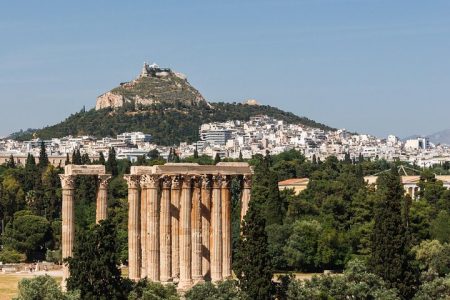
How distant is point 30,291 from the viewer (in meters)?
46.0

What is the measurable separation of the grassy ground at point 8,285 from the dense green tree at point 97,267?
1486cm

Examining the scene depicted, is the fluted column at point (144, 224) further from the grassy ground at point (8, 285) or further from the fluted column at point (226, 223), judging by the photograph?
the grassy ground at point (8, 285)

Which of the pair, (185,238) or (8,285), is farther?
(8,285)

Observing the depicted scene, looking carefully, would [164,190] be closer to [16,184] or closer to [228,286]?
[228,286]

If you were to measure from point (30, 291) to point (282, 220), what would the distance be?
142 feet

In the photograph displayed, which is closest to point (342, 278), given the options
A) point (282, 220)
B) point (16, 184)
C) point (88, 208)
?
point (282, 220)

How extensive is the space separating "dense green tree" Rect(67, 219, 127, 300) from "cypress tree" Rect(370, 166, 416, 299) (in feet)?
44.9

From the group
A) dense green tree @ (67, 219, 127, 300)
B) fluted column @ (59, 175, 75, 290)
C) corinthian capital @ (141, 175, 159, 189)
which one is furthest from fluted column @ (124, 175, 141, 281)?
dense green tree @ (67, 219, 127, 300)

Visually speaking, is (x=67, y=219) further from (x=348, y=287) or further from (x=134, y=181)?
(x=348, y=287)

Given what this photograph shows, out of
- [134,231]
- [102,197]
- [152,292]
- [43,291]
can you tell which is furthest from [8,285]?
[152,292]

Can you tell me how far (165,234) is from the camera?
5172 centimetres

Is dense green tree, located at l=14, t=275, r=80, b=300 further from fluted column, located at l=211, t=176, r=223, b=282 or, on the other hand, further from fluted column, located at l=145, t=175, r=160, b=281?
fluted column, located at l=211, t=176, r=223, b=282

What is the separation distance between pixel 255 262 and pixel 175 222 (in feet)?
15.9

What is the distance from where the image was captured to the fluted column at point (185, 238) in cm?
5172
